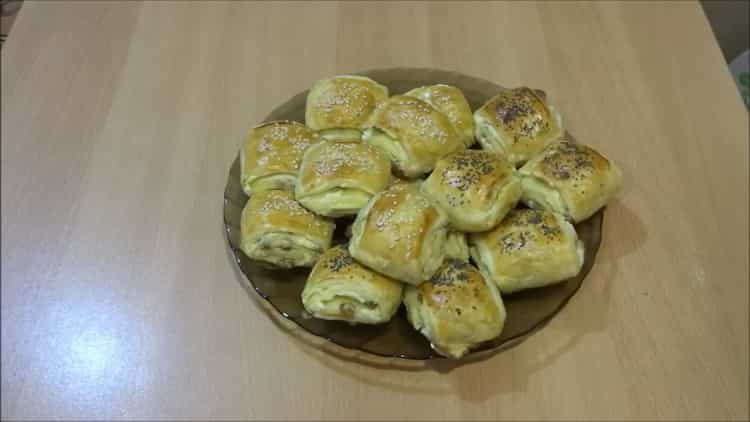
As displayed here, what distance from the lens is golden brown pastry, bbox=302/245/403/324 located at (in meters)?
0.75

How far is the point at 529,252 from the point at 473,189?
12cm

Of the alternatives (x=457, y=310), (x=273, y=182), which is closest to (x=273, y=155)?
(x=273, y=182)

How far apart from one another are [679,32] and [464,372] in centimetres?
95

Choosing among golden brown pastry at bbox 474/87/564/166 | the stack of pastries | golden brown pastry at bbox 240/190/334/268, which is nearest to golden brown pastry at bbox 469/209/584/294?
the stack of pastries

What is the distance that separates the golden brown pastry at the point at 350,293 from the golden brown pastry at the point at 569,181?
0.27 metres

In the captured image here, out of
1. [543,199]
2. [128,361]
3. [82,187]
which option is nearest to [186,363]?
[128,361]

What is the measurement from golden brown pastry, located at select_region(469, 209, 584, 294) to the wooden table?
0.14 metres

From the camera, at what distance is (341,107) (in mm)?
909

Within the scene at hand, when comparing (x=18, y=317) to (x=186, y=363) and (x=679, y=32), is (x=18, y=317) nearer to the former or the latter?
(x=186, y=363)

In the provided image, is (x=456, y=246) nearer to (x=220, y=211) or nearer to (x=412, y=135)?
(x=412, y=135)

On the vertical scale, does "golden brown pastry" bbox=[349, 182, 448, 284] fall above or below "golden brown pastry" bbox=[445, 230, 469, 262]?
above

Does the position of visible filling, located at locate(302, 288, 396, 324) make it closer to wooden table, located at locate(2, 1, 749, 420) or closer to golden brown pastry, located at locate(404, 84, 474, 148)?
wooden table, located at locate(2, 1, 749, 420)

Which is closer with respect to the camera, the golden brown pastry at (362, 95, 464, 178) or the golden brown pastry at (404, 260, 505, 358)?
the golden brown pastry at (404, 260, 505, 358)

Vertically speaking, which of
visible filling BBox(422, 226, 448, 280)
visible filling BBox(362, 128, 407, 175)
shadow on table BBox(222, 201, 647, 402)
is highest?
visible filling BBox(362, 128, 407, 175)
